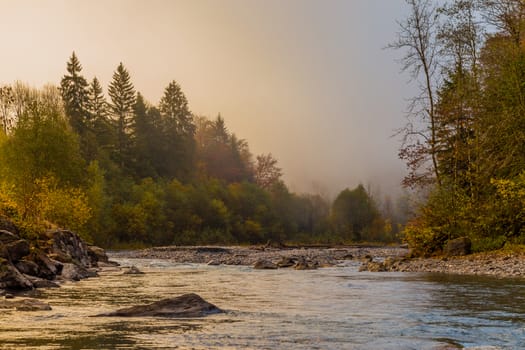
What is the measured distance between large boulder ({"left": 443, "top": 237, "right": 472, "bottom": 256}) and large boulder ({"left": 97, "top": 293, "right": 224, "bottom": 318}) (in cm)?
2168

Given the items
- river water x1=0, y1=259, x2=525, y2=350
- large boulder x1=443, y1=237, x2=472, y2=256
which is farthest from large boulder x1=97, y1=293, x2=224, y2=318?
large boulder x1=443, y1=237, x2=472, y2=256

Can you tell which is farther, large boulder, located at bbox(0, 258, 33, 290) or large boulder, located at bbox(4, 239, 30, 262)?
large boulder, located at bbox(4, 239, 30, 262)

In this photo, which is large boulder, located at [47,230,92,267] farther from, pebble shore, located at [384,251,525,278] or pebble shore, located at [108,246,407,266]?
pebble shore, located at [384,251,525,278]

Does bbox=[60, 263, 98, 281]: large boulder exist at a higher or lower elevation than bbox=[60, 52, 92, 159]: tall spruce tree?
lower

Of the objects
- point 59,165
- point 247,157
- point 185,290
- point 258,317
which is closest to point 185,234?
point 59,165

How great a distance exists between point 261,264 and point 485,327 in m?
23.9

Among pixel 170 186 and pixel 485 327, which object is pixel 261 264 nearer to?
pixel 485 327

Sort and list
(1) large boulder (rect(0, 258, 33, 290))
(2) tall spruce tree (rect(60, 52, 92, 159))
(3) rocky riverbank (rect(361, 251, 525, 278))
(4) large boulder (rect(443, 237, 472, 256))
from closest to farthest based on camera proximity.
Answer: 1. (1) large boulder (rect(0, 258, 33, 290))
2. (3) rocky riverbank (rect(361, 251, 525, 278))
3. (4) large boulder (rect(443, 237, 472, 256))
4. (2) tall spruce tree (rect(60, 52, 92, 159))

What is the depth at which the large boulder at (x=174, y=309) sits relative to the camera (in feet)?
43.4

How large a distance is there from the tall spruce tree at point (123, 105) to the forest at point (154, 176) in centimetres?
18

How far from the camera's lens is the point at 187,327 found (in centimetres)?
1152

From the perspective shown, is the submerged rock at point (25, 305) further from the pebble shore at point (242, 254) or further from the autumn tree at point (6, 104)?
the autumn tree at point (6, 104)

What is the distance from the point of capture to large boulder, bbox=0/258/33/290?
1897cm

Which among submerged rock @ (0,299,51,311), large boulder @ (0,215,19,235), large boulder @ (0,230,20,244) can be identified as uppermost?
large boulder @ (0,215,19,235)
